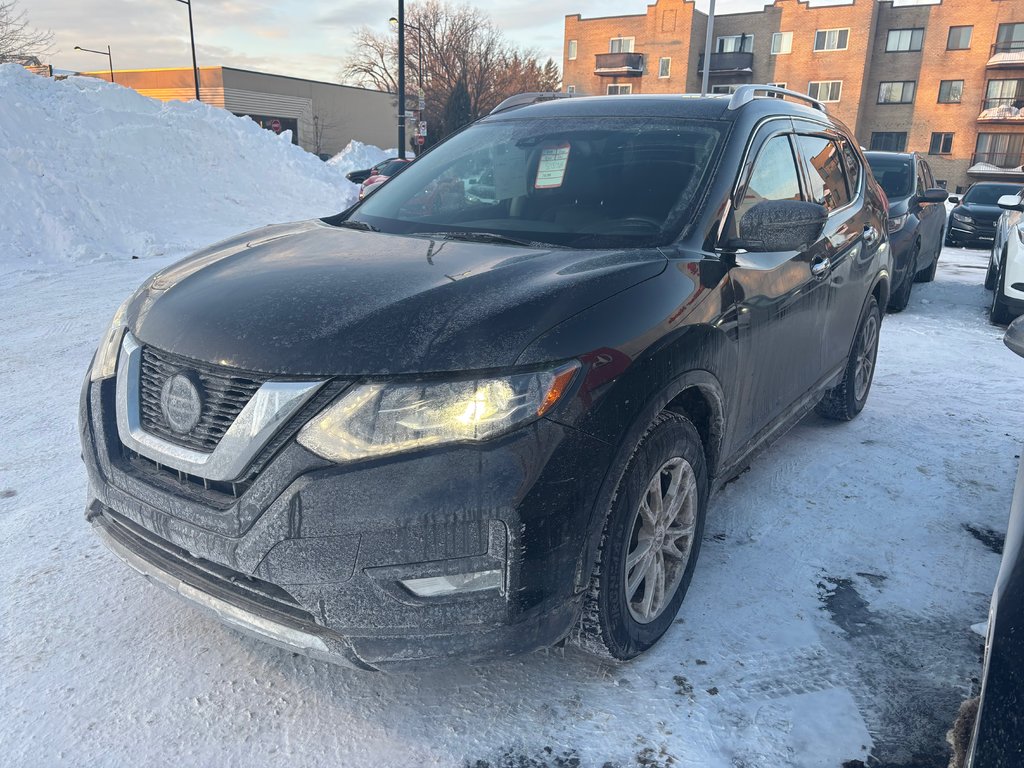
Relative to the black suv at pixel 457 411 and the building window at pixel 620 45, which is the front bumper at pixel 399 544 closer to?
the black suv at pixel 457 411

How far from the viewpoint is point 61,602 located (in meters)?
2.77

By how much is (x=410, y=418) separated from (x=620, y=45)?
57.1m

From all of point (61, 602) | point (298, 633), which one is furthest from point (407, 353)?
point (61, 602)

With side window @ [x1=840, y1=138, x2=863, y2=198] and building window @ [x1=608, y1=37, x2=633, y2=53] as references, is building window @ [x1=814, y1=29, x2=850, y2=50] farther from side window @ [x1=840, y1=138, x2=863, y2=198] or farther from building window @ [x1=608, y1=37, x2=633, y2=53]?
side window @ [x1=840, y1=138, x2=863, y2=198]

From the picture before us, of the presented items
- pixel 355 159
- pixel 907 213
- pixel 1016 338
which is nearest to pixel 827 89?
pixel 355 159

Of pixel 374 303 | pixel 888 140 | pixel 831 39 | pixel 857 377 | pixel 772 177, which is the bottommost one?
pixel 857 377

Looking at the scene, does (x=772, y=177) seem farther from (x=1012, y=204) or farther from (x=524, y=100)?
(x=1012, y=204)

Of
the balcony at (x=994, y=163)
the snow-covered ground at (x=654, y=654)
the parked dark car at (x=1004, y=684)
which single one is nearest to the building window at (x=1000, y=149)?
the balcony at (x=994, y=163)

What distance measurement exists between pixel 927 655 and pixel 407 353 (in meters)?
2.07

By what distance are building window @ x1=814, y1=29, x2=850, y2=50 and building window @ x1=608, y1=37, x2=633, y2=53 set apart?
11.9 metres

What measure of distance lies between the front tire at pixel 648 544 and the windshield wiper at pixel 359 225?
1.52 meters

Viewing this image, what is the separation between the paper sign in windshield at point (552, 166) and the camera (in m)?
3.22

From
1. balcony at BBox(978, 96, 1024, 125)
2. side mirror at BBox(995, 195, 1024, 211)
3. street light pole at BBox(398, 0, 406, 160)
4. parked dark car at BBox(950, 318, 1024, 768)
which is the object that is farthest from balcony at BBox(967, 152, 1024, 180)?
parked dark car at BBox(950, 318, 1024, 768)

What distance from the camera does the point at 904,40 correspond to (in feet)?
154
